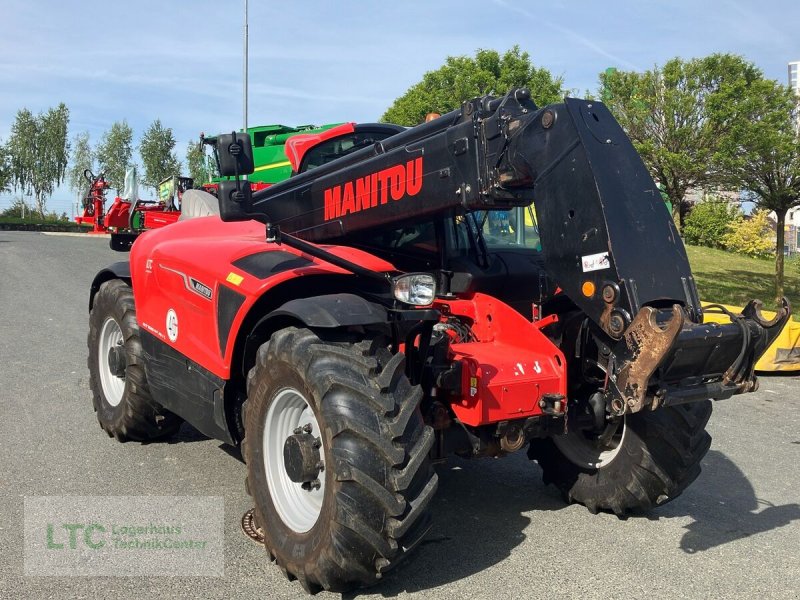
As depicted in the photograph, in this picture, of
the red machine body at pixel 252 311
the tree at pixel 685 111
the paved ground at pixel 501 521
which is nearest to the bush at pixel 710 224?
the tree at pixel 685 111

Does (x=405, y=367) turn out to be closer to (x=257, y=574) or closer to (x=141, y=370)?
(x=257, y=574)

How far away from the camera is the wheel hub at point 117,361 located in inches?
231

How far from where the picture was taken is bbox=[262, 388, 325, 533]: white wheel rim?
12.5 feet

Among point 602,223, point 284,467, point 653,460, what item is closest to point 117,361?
point 284,467

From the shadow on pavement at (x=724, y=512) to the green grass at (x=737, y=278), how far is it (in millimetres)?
10121

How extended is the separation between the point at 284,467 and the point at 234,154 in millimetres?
1608

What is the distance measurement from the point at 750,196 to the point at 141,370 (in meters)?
14.4

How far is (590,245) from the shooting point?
339cm

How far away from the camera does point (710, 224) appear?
30.8 m

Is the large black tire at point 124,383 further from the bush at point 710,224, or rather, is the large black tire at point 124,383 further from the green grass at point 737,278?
the bush at point 710,224

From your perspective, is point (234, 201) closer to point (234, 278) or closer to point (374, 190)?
point (234, 278)

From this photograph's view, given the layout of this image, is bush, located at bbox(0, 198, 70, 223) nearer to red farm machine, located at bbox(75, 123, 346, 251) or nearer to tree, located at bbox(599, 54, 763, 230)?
red farm machine, located at bbox(75, 123, 346, 251)

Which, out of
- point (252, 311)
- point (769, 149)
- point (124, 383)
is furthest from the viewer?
point (769, 149)

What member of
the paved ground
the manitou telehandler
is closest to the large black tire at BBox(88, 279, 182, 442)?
the paved ground
